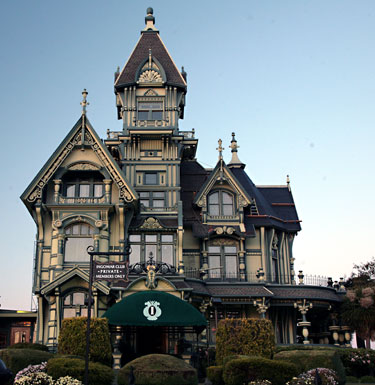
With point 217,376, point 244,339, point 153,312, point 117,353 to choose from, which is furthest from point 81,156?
point 217,376

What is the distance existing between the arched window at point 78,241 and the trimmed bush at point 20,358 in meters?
12.2

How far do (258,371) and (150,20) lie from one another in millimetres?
31176

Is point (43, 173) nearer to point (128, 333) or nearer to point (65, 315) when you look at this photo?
point (65, 315)

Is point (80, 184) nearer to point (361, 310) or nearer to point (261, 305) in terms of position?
point (261, 305)

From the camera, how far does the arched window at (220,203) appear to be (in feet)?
123

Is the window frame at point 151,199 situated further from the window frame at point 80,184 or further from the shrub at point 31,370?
the shrub at point 31,370

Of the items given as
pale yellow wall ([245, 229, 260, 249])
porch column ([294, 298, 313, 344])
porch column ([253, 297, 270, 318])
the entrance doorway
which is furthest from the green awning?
pale yellow wall ([245, 229, 260, 249])

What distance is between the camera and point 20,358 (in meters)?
20.4

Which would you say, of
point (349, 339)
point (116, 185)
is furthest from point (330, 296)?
point (116, 185)

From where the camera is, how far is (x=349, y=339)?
35.0m

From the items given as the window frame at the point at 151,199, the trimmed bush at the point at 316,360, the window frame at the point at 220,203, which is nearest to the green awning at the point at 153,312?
the trimmed bush at the point at 316,360

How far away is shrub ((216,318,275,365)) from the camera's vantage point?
25.4 metres

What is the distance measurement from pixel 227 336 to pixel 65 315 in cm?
1032

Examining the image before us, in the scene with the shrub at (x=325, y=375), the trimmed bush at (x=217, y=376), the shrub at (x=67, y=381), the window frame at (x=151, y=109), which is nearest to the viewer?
the shrub at (x=67, y=381)
